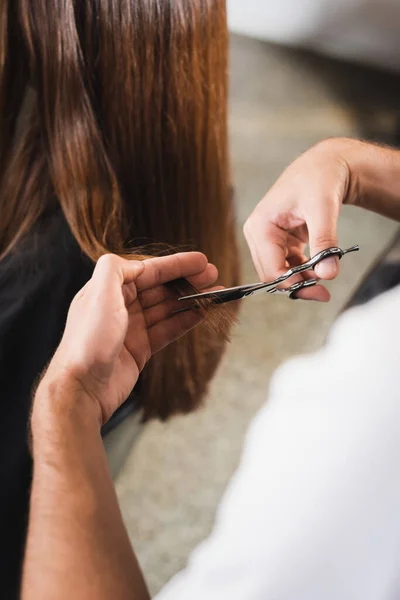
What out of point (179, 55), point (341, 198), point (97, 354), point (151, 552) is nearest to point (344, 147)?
point (341, 198)

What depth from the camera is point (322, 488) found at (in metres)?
0.37

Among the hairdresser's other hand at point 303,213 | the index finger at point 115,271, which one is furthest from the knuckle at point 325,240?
the index finger at point 115,271

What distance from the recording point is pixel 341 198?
17.2 inches

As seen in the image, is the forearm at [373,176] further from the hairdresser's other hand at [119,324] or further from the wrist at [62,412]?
the wrist at [62,412]

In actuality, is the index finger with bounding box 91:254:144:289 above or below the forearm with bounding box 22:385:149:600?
above

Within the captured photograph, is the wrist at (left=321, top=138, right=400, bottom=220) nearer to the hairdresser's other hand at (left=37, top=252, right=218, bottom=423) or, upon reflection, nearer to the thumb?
the thumb

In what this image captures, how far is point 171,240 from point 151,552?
0.86 feet

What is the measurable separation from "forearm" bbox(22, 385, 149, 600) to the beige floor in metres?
0.04

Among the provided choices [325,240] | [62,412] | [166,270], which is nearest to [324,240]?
[325,240]

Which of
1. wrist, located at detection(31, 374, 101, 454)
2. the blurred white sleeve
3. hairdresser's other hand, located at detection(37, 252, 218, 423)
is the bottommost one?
wrist, located at detection(31, 374, 101, 454)

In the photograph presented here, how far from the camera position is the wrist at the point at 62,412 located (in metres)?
0.39

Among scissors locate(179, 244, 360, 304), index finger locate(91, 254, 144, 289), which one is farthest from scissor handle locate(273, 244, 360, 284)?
index finger locate(91, 254, 144, 289)

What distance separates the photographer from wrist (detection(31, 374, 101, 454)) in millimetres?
391

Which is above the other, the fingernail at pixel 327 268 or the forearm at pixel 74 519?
the fingernail at pixel 327 268
